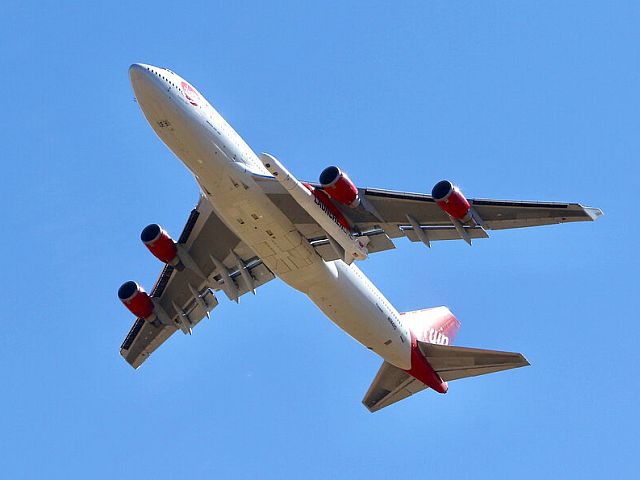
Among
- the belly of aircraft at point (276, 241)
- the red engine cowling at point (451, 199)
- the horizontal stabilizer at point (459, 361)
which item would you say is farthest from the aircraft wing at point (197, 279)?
the red engine cowling at point (451, 199)

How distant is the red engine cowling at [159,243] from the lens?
44.9 meters

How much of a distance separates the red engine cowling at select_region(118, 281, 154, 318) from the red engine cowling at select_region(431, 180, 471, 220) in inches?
582

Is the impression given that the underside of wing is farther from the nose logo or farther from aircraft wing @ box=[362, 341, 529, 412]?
the nose logo

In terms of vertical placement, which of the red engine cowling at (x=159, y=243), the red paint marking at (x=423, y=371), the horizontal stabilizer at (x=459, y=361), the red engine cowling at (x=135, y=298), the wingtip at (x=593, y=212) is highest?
the wingtip at (x=593, y=212)

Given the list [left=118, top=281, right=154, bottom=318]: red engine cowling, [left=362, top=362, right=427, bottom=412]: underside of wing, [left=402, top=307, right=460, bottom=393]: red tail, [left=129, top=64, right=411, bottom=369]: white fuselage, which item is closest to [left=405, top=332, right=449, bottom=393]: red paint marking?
[left=402, top=307, right=460, bottom=393]: red tail

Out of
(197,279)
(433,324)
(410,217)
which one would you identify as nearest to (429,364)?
(433,324)

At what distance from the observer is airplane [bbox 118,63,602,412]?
39.1m

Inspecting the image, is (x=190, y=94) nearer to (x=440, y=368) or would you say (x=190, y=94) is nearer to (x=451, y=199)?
(x=451, y=199)

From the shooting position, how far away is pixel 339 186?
3966 centimetres

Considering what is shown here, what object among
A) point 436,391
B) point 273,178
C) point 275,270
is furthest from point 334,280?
point 436,391

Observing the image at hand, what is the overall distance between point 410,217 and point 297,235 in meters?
4.27

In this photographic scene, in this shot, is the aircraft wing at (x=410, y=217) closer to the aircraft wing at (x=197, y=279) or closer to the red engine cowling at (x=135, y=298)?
the aircraft wing at (x=197, y=279)

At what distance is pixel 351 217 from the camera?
41.4 meters

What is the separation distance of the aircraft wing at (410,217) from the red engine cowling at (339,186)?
0.84 meters
